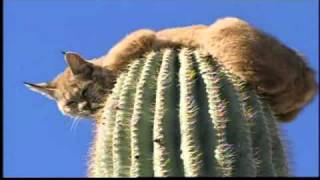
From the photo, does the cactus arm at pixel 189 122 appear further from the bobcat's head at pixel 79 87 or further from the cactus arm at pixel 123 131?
the bobcat's head at pixel 79 87

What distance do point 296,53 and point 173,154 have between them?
185 cm

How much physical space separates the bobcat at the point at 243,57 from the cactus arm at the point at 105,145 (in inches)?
21.3

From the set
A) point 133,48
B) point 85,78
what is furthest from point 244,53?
point 85,78

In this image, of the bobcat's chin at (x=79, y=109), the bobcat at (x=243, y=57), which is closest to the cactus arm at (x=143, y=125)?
the bobcat at (x=243, y=57)

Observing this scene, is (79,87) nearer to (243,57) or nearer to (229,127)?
(243,57)

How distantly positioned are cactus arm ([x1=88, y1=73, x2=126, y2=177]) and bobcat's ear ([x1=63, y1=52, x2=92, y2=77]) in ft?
4.16

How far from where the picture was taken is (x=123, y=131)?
14.1 ft

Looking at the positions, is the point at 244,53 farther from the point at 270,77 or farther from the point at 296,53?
the point at 296,53

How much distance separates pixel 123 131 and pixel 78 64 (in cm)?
183

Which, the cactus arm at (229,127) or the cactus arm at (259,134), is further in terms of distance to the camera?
the cactus arm at (259,134)

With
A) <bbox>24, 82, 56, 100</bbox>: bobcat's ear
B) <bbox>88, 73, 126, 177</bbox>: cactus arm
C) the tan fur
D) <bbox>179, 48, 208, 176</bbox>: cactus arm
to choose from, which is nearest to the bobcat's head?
<bbox>24, 82, 56, 100</bbox>: bobcat's ear

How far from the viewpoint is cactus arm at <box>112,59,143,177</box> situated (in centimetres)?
421

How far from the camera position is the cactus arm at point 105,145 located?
4.33 meters

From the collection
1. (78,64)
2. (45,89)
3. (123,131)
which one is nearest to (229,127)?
(123,131)
